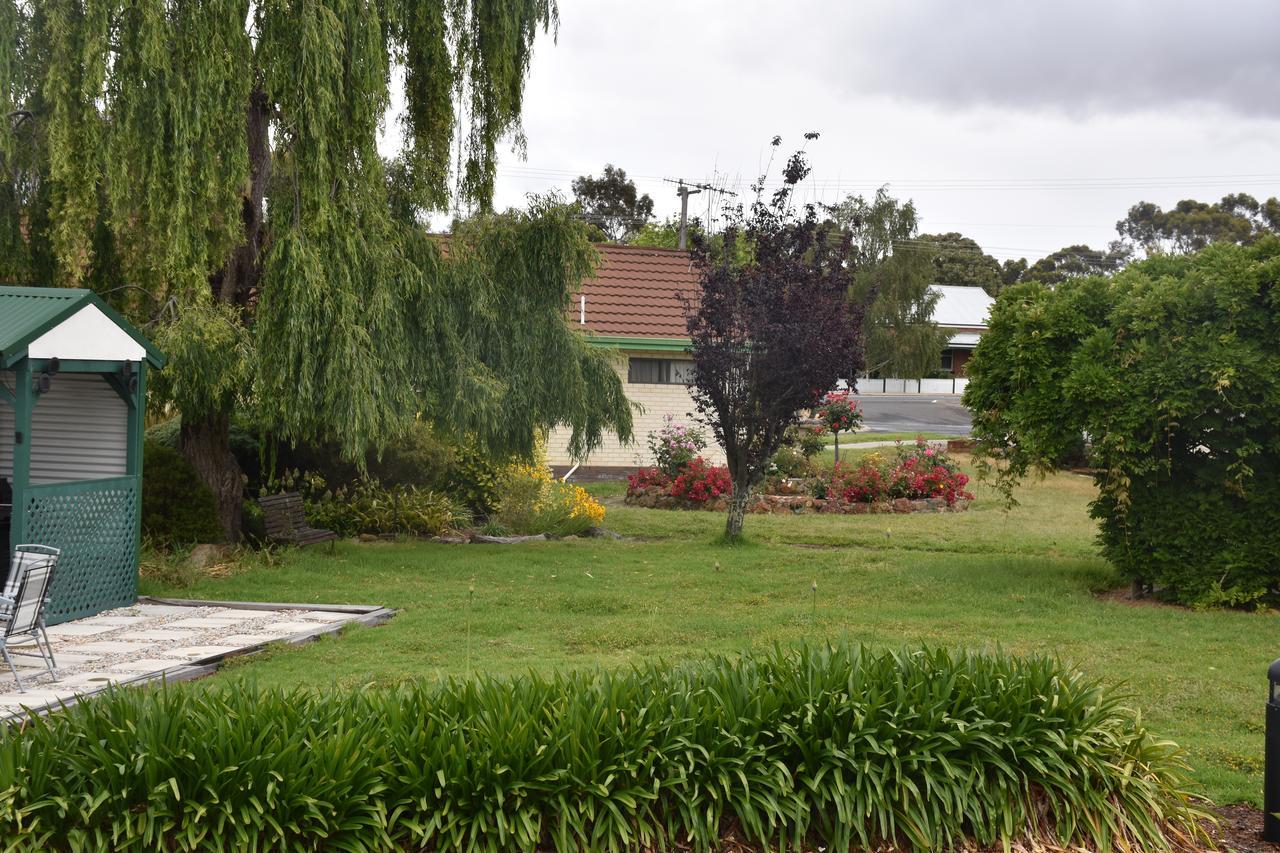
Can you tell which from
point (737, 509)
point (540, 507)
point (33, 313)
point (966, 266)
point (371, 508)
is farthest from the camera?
point (966, 266)

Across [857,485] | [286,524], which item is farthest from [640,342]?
[286,524]

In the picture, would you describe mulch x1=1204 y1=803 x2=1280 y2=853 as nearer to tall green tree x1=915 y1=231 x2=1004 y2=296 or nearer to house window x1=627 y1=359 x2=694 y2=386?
house window x1=627 y1=359 x2=694 y2=386

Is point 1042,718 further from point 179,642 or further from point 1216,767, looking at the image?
point 179,642

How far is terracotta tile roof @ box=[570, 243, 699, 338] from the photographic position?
2567 cm

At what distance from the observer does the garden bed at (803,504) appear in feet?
66.2

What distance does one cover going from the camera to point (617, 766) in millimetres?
5125

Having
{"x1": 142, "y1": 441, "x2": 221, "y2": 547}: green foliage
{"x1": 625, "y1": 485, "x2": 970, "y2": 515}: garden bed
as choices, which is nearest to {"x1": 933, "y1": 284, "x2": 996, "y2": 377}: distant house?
{"x1": 625, "y1": 485, "x2": 970, "y2": 515}: garden bed

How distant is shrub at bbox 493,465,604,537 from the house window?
7.92 meters

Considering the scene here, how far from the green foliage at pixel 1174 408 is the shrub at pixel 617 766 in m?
6.38

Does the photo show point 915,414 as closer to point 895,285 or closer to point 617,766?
point 895,285

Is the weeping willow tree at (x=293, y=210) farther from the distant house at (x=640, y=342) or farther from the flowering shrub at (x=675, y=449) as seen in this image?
the distant house at (x=640, y=342)

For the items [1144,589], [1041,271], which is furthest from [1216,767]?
[1041,271]

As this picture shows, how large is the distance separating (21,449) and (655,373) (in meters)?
17.1

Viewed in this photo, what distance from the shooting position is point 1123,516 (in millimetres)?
12172
